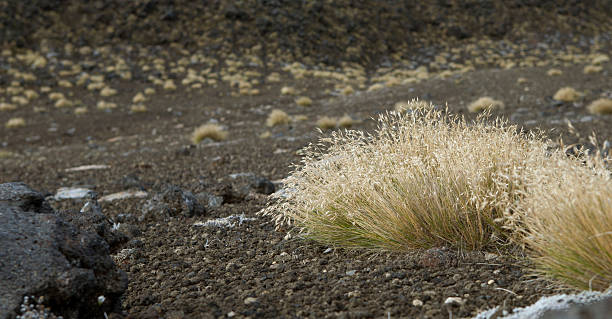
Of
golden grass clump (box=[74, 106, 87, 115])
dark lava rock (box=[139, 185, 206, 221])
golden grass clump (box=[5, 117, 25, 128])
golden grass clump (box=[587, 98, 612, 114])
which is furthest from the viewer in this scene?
golden grass clump (box=[74, 106, 87, 115])

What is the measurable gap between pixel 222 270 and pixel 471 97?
1220 centimetres

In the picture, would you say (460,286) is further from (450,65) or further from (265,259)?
(450,65)

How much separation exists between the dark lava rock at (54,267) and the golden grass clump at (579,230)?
220 centimetres

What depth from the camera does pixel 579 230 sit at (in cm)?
220

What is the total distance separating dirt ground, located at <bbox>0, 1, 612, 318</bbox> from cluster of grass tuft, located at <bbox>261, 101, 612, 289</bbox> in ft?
0.47

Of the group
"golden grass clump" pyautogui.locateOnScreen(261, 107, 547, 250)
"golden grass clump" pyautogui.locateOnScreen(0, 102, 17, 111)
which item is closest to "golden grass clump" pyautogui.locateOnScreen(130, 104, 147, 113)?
"golden grass clump" pyautogui.locateOnScreen(0, 102, 17, 111)

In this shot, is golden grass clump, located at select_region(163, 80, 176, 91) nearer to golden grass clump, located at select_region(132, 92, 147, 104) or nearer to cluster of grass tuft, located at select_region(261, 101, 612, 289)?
golden grass clump, located at select_region(132, 92, 147, 104)

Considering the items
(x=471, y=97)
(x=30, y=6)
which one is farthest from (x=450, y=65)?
(x=30, y=6)

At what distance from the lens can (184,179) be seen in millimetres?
7145

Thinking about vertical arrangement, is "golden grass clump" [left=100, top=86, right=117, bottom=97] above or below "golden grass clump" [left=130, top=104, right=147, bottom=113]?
above

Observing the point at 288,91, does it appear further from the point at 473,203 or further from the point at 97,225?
the point at 473,203

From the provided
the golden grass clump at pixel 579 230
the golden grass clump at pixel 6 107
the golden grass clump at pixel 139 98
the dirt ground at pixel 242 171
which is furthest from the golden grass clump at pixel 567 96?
the golden grass clump at pixel 6 107

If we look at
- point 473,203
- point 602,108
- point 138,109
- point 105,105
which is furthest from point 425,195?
point 105,105

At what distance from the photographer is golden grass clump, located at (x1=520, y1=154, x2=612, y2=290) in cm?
216
